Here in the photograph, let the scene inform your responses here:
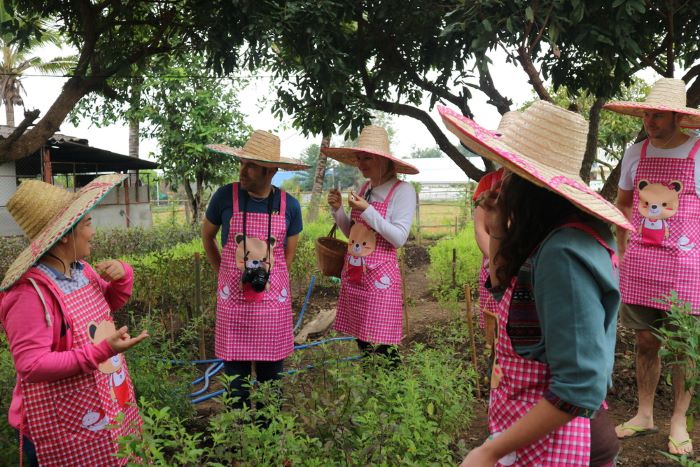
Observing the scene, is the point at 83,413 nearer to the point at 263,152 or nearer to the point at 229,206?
the point at 229,206

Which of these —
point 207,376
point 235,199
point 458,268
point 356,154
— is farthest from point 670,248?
point 458,268

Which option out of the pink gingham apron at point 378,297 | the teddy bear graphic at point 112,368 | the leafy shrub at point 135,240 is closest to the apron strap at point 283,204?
the pink gingham apron at point 378,297

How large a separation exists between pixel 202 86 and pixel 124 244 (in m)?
3.49

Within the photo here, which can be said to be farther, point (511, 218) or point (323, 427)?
point (323, 427)

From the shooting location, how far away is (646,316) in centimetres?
329

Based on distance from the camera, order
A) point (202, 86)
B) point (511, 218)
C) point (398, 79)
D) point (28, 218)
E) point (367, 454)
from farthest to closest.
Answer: point (202, 86) < point (398, 79) < point (28, 218) < point (367, 454) < point (511, 218)

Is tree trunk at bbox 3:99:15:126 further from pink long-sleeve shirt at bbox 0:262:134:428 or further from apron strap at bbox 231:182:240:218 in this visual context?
pink long-sleeve shirt at bbox 0:262:134:428

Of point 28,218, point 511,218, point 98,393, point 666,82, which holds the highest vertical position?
point 666,82

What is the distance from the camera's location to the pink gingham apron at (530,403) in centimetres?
139

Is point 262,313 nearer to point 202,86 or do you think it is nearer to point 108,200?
point 202,86

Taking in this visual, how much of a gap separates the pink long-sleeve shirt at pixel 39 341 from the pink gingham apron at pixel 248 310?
1262 millimetres

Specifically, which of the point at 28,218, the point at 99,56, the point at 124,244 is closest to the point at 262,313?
the point at 28,218

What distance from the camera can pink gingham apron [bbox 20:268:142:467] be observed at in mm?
2037

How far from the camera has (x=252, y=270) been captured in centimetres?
321
